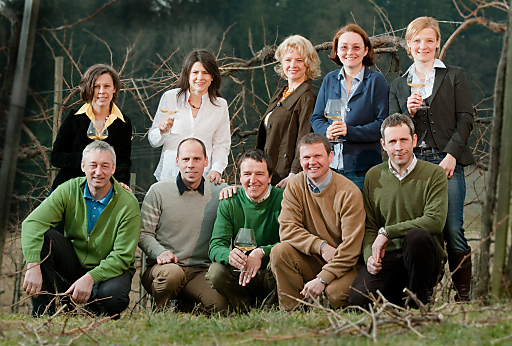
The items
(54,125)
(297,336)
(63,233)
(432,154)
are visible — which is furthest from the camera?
(54,125)

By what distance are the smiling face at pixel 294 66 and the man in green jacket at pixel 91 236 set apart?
54.0 inches

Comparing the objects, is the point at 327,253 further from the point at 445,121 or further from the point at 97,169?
the point at 97,169

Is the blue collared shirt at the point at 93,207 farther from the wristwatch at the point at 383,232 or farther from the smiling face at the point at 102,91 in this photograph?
the wristwatch at the point at 383,232

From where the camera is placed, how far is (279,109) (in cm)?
449

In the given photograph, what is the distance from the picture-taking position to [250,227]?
4.17 m

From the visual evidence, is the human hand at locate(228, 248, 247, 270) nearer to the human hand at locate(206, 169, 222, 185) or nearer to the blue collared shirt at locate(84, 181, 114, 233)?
the human hand at locate(206, 169, 222, 185)

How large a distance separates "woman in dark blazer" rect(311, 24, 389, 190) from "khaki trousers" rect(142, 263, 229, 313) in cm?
119

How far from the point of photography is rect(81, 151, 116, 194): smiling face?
4105 millimetres

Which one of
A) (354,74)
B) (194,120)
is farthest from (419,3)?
(194,120)

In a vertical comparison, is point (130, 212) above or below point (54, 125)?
below

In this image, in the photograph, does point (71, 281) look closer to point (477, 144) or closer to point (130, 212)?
point (130, 212)

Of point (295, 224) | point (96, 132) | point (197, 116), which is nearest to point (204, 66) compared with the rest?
point (197, 116)

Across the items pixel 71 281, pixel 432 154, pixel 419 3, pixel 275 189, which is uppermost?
pixel 419 3

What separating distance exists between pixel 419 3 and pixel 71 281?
14.2ft
